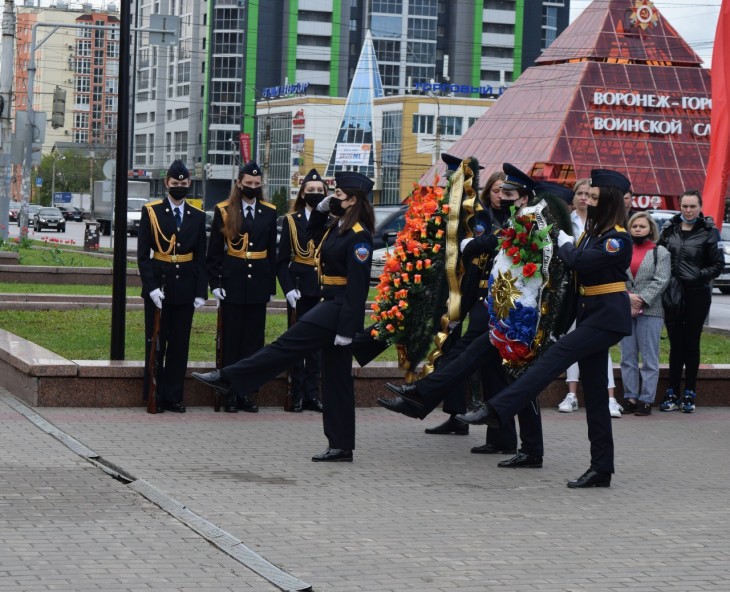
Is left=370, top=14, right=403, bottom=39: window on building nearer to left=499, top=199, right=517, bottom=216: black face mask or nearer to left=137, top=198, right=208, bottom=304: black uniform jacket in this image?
left=137, top=198, right=208, bottom=304: black uniform jacket

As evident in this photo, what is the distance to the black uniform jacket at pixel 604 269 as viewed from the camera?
866 centimetres

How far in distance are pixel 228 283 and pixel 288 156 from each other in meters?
114

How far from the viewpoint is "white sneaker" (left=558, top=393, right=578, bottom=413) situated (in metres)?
12.2

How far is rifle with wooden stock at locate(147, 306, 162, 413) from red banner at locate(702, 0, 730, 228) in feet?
23.9

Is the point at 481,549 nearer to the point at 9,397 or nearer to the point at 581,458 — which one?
the point at 581,458

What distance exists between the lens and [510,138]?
64812mm

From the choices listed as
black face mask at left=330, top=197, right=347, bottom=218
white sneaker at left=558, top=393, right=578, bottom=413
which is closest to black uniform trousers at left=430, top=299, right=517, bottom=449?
black face mask at left=330, top=197, right=347, bottom=218

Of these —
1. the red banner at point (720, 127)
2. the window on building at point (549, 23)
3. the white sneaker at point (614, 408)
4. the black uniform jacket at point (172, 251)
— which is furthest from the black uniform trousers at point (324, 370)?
the window on building at point (549, 23)

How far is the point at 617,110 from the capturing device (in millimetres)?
62312

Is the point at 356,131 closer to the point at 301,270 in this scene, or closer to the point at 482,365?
the point at 301,270

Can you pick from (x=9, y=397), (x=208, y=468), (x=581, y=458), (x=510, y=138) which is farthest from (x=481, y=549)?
(x=510, y=138)

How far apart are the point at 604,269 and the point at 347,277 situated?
1723mm

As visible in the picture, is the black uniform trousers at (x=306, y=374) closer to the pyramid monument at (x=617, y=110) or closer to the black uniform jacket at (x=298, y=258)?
the black uniform jacket at (x=298, y=258)

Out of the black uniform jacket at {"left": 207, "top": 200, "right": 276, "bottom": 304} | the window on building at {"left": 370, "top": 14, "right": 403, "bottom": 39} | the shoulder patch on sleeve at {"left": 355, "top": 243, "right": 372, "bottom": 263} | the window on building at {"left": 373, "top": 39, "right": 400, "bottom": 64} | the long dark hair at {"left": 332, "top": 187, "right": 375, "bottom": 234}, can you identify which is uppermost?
the window on building at {"left": 370, "top": 14, "right": 403, "bottom": 39}
